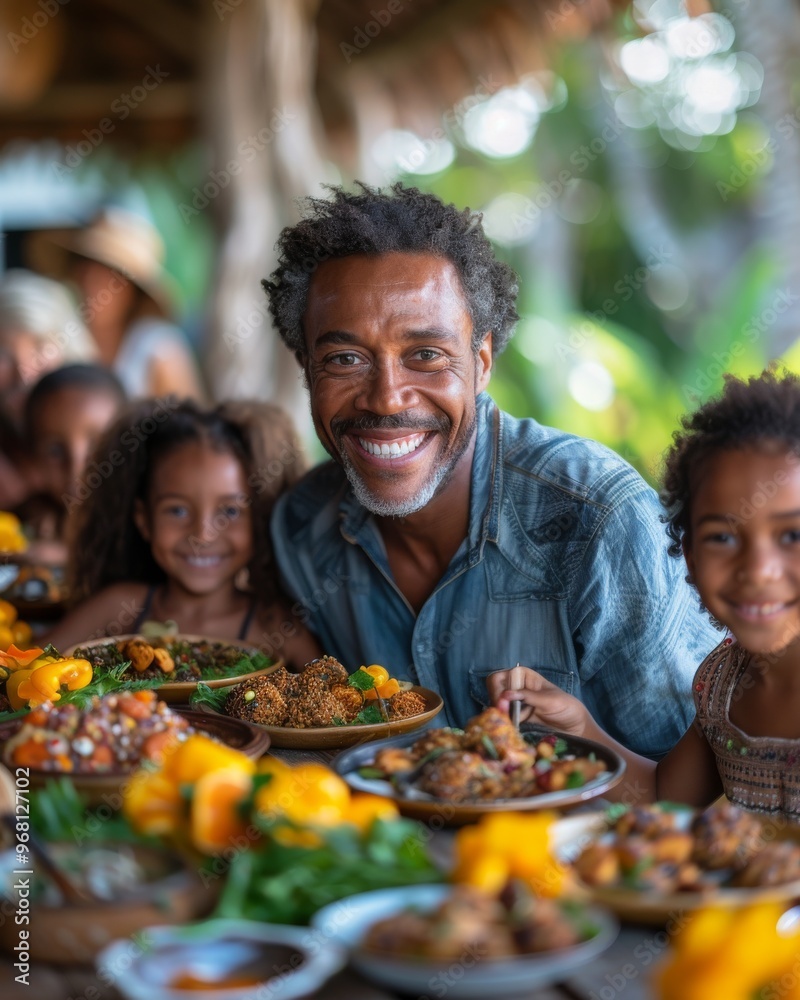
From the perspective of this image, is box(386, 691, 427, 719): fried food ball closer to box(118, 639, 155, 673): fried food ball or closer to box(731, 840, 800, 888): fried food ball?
box(118, 639, 155, 673): fried food ball

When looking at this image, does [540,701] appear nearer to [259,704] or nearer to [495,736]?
[495,736]

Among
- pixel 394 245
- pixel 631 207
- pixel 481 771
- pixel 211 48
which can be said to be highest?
pixel 631 207

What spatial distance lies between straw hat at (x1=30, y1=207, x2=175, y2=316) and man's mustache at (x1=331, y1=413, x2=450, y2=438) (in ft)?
20.9

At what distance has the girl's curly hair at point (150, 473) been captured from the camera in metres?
3.61

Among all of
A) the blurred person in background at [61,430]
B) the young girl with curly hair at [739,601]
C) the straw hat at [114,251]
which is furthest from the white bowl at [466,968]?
the straw hat at [114,251]

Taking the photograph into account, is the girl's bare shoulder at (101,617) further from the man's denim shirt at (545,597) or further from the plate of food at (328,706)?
the plate of food at (328,706)

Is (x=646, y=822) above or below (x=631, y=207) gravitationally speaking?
below

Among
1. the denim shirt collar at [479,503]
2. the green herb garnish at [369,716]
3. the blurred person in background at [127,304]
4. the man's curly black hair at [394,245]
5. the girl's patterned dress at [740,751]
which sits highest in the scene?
the blurred person in background at [127,304]

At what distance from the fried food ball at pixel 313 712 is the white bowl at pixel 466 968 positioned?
41.3 inches

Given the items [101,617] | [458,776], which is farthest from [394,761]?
[101,617]

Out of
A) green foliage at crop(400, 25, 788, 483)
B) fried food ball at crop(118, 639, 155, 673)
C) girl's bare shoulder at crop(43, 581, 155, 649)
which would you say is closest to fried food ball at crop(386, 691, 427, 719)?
fried food ball at crop(118, 639, 155, 673)

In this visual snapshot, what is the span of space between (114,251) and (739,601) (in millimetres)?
8296

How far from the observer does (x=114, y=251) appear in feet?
31.0

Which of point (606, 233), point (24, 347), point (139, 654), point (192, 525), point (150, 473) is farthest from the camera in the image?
point (606, 233)
